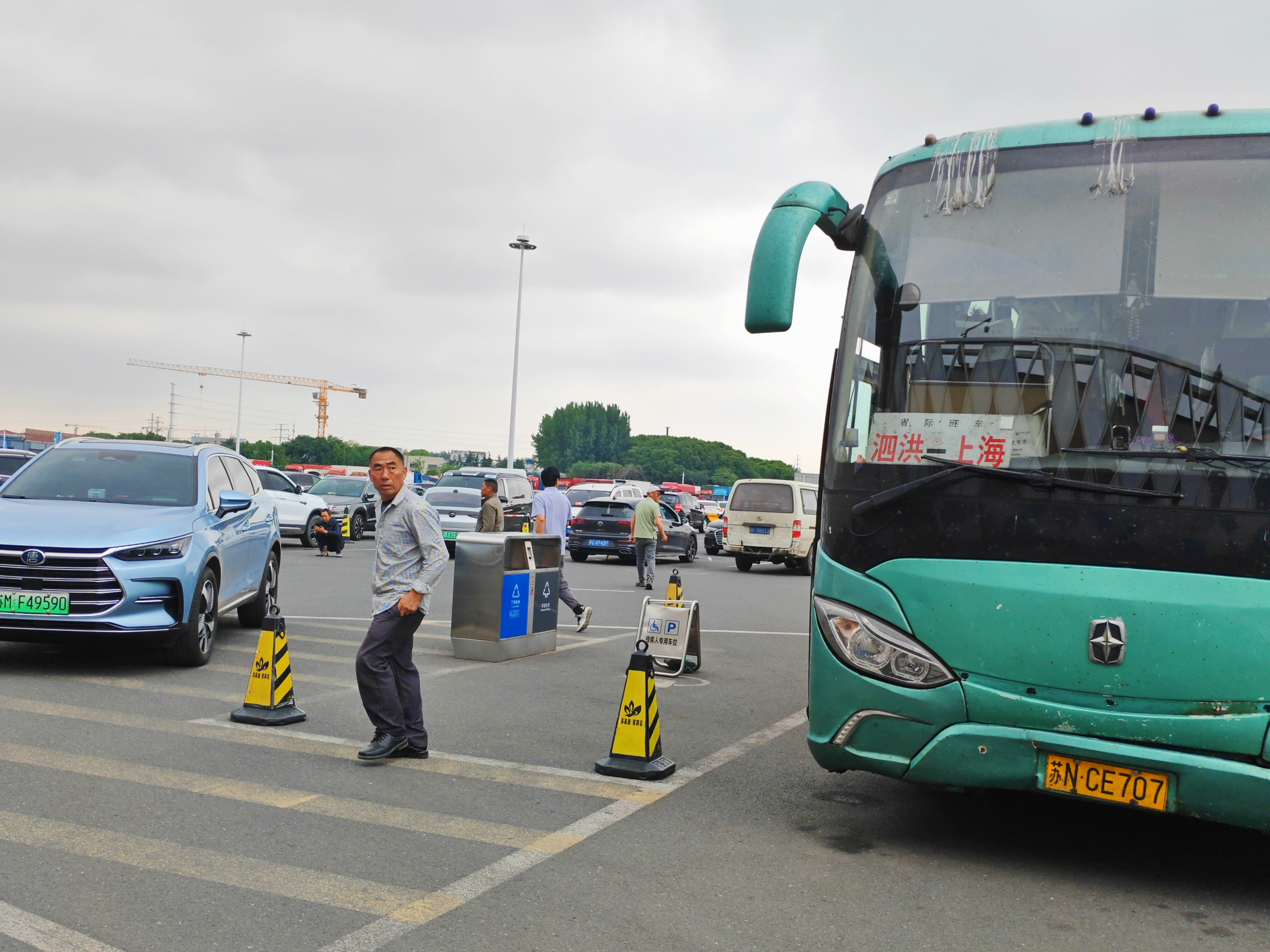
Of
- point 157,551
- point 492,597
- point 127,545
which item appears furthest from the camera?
point 492,597

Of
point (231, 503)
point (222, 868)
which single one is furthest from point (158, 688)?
point (222, 868)

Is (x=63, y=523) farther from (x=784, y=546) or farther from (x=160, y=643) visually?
(x=784, y=546)

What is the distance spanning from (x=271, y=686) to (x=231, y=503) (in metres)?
2.85

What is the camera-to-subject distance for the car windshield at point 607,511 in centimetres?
2667

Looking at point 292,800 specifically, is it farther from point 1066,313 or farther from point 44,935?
point 1066,313

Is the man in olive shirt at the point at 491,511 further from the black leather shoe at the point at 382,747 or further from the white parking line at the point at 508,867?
the black leather shoe at the point at 382,747

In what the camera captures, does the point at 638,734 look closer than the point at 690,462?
Yes

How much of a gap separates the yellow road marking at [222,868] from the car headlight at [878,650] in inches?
75.7

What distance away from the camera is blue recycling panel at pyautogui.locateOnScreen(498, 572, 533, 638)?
10570 millimetres

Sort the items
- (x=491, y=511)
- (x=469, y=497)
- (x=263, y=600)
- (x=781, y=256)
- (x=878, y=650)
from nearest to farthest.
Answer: (x=878, y=650) < (x=781, y=256) < (x=263, y=600) < (x=491, y=511) < (x=469, y=497)

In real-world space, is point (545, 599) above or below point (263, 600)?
above

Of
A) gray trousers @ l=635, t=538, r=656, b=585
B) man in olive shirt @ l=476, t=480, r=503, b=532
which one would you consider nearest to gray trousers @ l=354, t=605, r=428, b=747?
man in olive shirt @ l=476, t=480, r=503, b=532

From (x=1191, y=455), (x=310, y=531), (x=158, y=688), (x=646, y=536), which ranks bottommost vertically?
(x=158, y=688)

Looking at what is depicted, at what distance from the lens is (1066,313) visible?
4.98m
